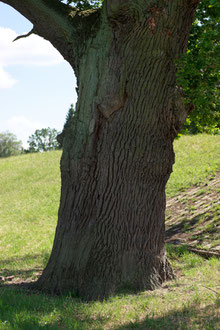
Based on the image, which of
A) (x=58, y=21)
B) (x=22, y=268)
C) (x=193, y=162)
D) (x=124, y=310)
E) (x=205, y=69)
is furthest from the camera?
(x=193, y=162)

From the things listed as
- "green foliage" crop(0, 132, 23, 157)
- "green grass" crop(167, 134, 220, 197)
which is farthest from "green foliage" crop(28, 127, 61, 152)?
"green grass" crop(167, 134, 220, 197)

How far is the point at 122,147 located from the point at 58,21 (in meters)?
2.51

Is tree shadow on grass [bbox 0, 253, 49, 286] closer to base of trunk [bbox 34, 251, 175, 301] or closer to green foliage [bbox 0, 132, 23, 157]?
base of trunk [bbox 34, 251, 175, 301]

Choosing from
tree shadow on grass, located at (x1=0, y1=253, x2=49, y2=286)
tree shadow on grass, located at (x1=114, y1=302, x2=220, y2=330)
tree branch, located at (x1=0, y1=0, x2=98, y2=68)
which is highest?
tree branch, located at (x1=0, y1=0, x2=98, y2=68)

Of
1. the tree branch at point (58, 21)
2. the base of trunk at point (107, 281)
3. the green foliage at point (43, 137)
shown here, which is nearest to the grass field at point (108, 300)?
the base of trunk at point (107, 281)

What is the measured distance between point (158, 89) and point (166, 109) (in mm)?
338

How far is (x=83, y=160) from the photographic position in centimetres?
661

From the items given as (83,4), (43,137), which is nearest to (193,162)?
(83,4)

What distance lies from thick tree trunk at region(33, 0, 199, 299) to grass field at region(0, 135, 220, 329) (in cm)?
52

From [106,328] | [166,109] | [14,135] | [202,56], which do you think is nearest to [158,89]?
[166,109]

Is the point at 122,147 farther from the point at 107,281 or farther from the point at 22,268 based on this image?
the point at 22,268

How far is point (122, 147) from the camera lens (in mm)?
6387

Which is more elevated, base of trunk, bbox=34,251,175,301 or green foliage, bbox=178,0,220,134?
green foliage, bbox=178,0,220,134

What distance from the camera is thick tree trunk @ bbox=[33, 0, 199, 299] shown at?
6.29 metres
